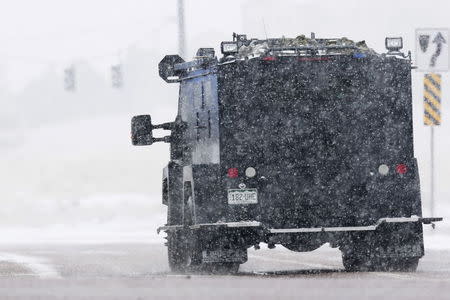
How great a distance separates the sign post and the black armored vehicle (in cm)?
1035

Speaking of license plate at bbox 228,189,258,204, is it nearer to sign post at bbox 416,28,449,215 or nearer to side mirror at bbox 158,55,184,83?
side mirror at bbox 158,55,184,83

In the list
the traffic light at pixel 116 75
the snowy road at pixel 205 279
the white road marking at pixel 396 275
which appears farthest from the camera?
the traffic light at pixel 116 75

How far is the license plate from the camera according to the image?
1767 cm

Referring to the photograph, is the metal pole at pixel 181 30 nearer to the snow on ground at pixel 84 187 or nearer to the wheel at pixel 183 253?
the snow on ground at pixel 84 187

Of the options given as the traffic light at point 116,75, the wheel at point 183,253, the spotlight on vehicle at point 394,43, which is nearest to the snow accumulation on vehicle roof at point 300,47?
the spotlight on vehicle at point 394,43

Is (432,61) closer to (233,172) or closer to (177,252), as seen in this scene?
(177,252)

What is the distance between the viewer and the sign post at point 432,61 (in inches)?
1117

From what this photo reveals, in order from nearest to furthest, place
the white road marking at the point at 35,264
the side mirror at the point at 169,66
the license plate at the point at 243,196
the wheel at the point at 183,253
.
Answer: the license plate at the point at 243,196, the wheel at the point at 183,253, the white road marking at the point at 35,264, the side mirror at the point at 169,66

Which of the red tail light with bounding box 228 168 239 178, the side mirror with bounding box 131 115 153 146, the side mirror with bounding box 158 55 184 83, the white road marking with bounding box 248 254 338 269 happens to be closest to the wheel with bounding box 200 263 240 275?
the red tail light with bounding box 228 168 239 178

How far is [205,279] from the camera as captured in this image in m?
15.2

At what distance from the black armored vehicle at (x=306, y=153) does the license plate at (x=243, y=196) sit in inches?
0.5

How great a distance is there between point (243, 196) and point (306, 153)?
0.92 metres

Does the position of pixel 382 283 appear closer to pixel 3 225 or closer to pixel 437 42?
pixel 437 42

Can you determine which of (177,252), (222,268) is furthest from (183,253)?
(222,268)
